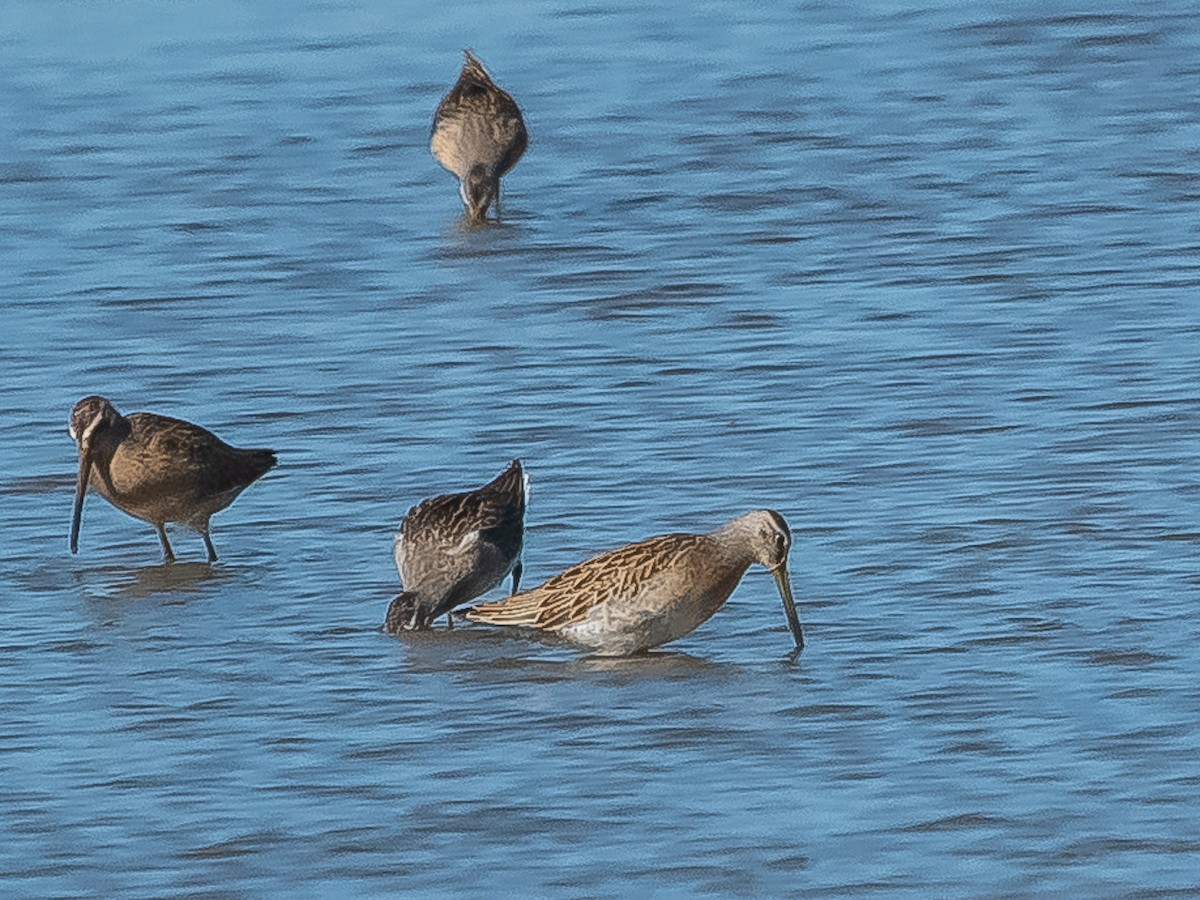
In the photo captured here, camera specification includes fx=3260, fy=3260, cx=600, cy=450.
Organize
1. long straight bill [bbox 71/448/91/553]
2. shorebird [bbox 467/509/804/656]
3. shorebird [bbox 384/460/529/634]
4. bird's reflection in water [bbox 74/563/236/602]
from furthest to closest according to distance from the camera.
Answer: long straight bill [bbox 71/448/91/553] < bird's reflection in water [bbox 74/563/236/602] < shorebird [bbox 384/460/529/634] < shorebird [bbox 467/509/804/656]

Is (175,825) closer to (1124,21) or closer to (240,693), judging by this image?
(240,693)

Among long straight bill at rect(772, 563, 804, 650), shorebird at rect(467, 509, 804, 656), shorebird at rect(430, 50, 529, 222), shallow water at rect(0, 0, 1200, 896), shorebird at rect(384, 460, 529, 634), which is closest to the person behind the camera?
shallow water at rect(0, 0, 1200, 896)

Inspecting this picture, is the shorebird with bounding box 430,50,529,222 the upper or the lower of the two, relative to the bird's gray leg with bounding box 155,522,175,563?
upper

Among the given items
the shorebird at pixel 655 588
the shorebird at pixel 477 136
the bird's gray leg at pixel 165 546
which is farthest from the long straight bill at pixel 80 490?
the shorebird at pixel 477 136

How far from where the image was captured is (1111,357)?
11594mm

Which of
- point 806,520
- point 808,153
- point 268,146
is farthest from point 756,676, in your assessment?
point 268,146

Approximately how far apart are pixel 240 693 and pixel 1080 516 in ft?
8.90

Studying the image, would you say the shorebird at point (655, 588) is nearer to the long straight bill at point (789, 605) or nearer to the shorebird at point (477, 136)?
the long straight bill at point (789, 605)

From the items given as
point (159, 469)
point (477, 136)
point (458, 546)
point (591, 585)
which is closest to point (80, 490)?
point (159, 469)

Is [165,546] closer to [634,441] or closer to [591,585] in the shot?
[634,441]

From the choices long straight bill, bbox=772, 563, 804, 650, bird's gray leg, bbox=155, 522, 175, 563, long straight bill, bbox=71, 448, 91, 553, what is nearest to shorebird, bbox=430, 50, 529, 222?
bird's gray leg, bbox=155, 522, 175, 563

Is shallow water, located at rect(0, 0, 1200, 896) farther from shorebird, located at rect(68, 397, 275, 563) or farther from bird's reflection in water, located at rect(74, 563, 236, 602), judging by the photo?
shorebird, located at rect(68, 397, 275, 563)

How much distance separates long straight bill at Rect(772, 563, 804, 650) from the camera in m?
8.66

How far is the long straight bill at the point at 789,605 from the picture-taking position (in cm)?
866
